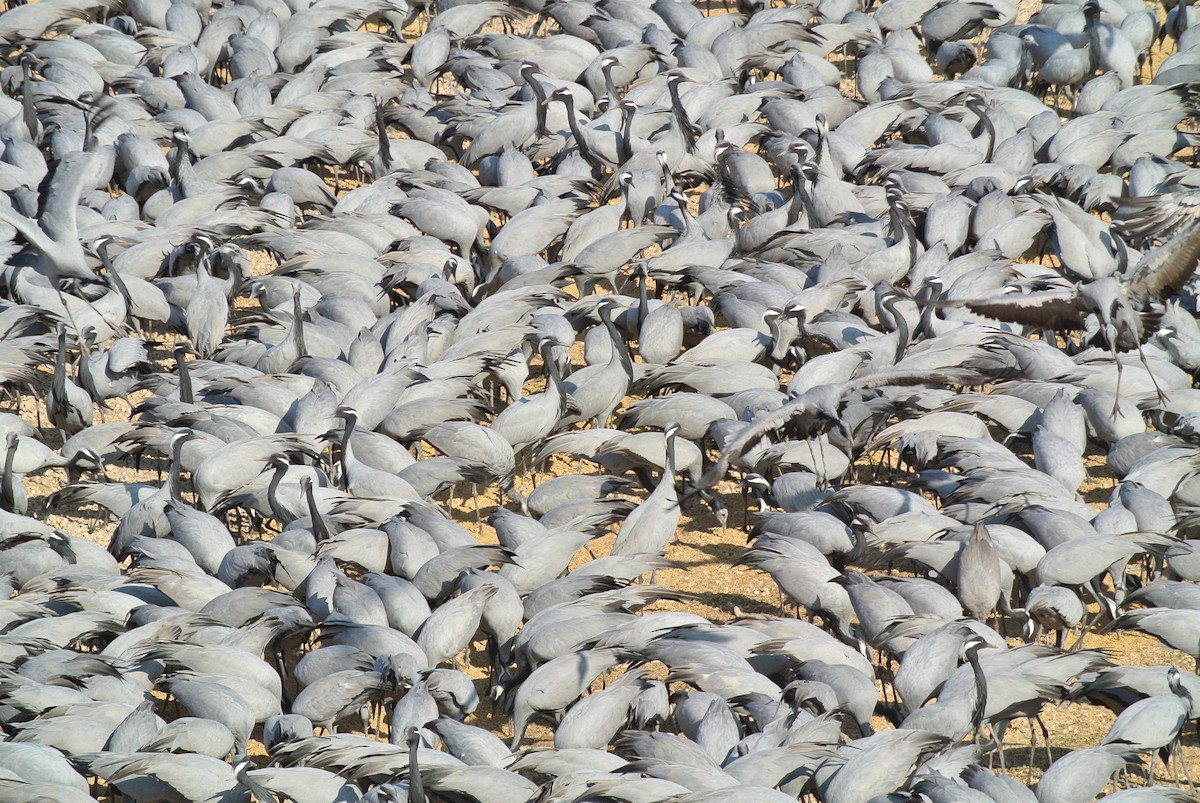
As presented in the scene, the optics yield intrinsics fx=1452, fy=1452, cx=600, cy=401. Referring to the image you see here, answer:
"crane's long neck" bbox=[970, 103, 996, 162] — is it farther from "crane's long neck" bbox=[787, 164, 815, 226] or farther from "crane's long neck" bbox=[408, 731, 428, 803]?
"crane's long neck" bbox=[408, 731, 428, 803]

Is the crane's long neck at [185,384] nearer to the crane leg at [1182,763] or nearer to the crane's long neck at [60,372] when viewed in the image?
the crane's long neck at [60,372]

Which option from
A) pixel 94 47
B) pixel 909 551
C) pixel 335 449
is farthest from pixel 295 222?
pixel 909 551

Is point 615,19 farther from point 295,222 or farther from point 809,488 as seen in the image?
point 809,488

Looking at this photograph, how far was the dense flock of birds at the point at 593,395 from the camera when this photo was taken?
760 cm

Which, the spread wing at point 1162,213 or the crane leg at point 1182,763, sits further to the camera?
the spread wing at point 1162,213

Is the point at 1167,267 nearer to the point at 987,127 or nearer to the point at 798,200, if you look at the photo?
the point at 798,200

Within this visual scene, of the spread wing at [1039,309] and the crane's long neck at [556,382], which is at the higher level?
the spread wing at [1039,309]

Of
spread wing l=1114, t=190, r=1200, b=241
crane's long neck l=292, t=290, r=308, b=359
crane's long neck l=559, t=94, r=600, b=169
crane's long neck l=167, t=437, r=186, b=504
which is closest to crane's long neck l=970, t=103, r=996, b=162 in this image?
crane's long neck l=559, t=94, r=600, b=169

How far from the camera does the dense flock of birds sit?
7.60 meters

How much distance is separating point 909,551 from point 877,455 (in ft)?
8.67

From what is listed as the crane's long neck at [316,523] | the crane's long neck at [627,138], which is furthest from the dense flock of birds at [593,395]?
the crane's long neck at [627,138]

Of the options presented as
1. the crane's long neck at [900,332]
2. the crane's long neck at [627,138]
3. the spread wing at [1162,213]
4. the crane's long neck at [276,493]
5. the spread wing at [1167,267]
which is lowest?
the crane's long neck at [276,493]

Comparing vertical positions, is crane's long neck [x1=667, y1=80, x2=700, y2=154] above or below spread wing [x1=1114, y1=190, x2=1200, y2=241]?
below

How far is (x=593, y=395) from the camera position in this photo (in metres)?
10.9
